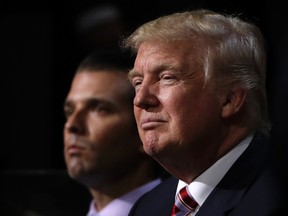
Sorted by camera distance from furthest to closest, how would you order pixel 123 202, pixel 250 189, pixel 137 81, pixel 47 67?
pixel 47 67, pixel 123 202, pixel 137 81, pixel 250 189

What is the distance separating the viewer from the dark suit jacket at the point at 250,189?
5.83 feet

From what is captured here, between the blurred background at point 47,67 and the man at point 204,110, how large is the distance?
109 centimetres

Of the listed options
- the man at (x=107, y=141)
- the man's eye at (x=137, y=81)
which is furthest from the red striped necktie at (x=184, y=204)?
the man at (x=107, y=141)

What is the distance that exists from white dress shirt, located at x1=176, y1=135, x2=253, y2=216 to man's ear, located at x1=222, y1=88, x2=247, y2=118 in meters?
0.10

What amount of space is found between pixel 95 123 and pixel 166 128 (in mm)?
783

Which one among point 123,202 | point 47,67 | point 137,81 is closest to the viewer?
point 137,81

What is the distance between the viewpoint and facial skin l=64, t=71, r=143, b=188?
2605 millimetres

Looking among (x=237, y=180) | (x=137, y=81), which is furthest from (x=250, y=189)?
(x=137, y=81)

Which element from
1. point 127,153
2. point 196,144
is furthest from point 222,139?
point 127,153

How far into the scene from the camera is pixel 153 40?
1981mm

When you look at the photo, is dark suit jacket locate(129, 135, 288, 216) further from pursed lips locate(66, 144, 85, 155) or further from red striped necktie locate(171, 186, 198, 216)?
pursed lips locate(66, 144, 85, 155)

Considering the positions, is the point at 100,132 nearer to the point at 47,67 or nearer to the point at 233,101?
the point at 233,101

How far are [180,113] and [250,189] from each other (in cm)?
25

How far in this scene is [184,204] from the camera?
1909 mm
